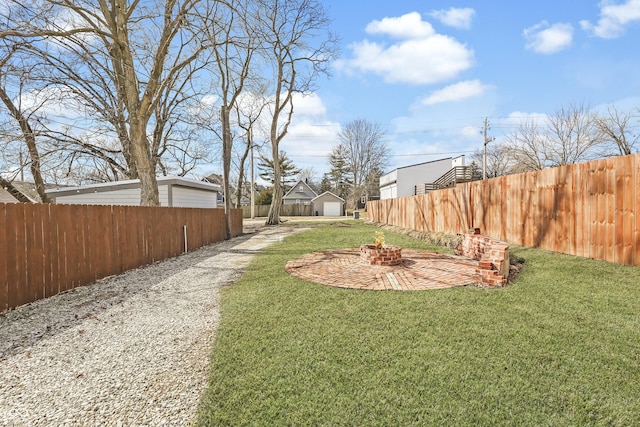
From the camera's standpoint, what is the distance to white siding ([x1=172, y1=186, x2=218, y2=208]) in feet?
44.7

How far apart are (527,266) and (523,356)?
3.39 metres

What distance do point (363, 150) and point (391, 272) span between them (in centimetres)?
4231

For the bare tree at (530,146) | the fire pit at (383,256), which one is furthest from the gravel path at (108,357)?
the bare tree at (530,146)

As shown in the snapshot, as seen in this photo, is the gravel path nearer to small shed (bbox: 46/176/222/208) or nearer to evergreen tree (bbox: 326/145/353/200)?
small shed (bbox: 46/176/222/208)

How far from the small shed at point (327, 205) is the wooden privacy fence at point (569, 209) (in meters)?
33.5

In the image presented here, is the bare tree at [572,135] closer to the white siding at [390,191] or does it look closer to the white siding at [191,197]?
the white siding at [390,191]

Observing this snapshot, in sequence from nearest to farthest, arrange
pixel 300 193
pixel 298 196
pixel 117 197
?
pixel 117 197 → pixel 298 196 → pixel 300 193

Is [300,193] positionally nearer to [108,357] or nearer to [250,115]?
[250,115]

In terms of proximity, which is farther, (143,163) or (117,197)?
(117,197)

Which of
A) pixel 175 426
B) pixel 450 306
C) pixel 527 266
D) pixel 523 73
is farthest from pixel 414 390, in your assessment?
pixel 523 73

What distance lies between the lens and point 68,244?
5.05 meters

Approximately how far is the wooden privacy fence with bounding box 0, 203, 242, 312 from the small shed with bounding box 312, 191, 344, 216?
34.6 meters

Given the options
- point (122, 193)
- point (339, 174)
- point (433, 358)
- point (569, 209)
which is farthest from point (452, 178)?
point (433, 358)

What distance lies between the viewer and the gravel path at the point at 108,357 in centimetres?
200
